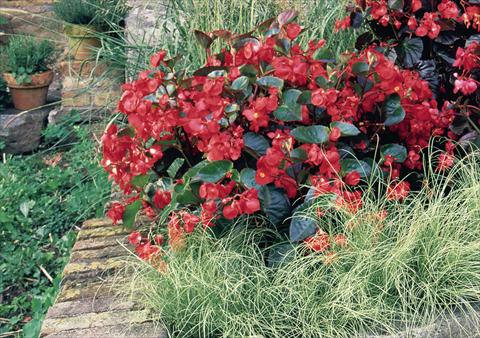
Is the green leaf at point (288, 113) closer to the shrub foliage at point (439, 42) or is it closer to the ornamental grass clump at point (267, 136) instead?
the ornamental grass clump at point (267, 136)

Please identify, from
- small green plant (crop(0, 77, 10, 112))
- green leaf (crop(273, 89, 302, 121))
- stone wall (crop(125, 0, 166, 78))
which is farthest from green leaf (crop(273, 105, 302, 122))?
small green plant (crop(0, 77, 10, 112))

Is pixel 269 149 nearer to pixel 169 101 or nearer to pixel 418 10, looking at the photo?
pixel 169 101

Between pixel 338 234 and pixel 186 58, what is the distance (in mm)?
1230

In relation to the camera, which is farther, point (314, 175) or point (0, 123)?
point (0, 123)

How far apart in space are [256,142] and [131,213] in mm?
490

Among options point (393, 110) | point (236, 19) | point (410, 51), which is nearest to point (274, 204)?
point (393, 110)

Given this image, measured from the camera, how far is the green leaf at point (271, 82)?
1931 millimetres

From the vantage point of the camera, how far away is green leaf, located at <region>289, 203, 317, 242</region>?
6.06 feet

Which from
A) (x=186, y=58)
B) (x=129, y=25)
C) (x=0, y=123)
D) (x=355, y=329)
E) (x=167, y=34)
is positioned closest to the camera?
(x=355, y=329)

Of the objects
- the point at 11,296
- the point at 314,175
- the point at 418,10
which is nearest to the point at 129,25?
the point at 11,296

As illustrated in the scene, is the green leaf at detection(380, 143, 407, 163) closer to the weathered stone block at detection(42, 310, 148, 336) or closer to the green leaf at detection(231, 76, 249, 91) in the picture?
the green leaf at detection(231, 76, 249, 91)

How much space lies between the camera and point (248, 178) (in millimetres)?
1896

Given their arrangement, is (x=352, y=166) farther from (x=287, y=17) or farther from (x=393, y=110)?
(x=287, y=17)

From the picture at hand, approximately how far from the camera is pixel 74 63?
15.7 feet
